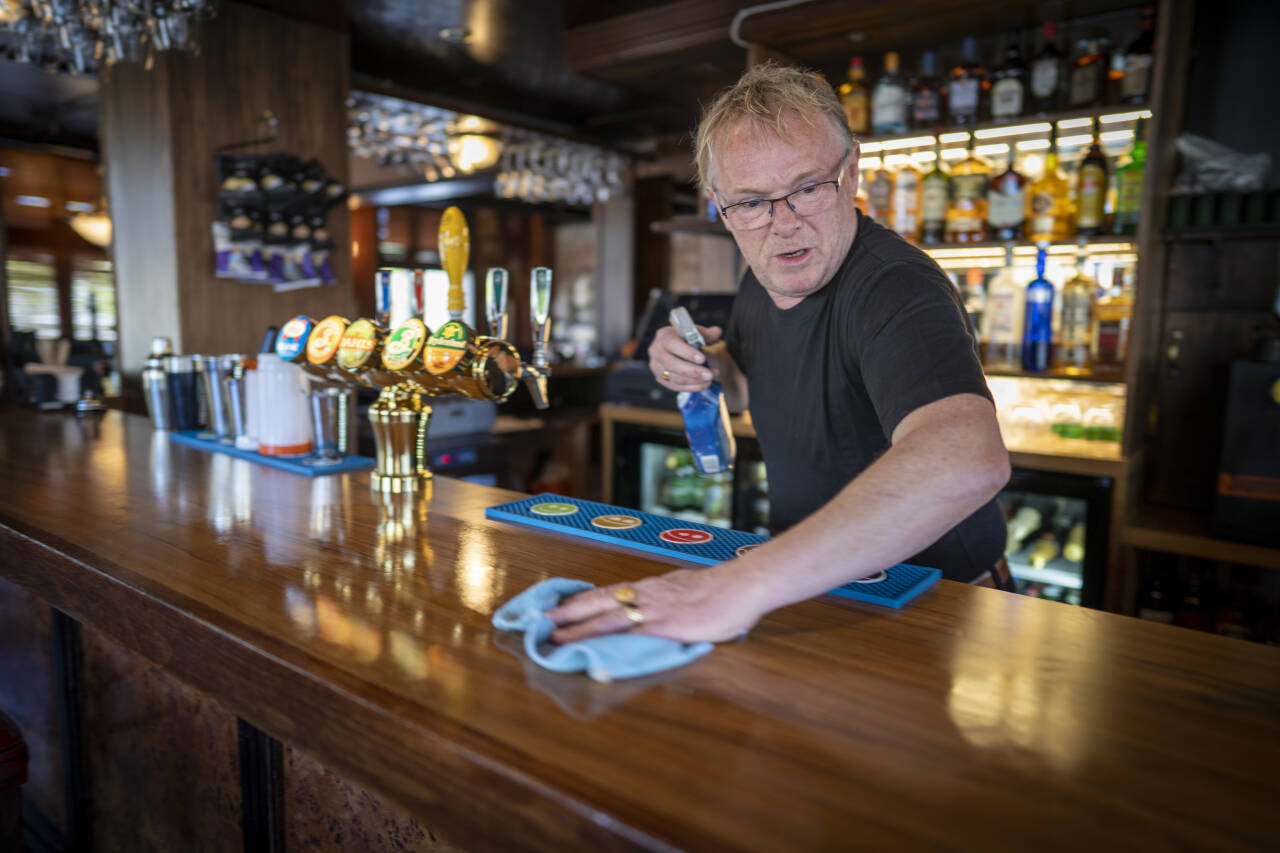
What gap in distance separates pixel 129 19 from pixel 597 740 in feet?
7.99

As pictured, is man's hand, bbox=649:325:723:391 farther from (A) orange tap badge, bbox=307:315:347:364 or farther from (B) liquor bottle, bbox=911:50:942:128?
(B) liquor bottle, bbox=911:50:942:128

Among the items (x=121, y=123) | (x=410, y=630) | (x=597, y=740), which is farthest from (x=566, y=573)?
(x=121, y=123)

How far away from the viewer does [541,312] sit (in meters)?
1.43

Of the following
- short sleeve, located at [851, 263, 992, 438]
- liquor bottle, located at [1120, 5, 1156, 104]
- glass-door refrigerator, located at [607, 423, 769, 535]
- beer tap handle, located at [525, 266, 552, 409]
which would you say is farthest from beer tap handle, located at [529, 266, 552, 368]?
liquor bottle, located at [1120, 5, 1156, 104]

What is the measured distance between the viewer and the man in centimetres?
81

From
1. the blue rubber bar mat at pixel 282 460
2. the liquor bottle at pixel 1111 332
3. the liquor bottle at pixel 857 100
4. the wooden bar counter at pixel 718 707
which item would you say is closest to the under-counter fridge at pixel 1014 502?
the liquor bottle at pixel 1111 332

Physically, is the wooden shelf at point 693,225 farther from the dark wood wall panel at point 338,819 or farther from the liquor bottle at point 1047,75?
the dark wood wall panel at point 338,819

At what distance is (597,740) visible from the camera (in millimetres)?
644

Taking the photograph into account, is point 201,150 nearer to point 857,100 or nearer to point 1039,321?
point 857,100

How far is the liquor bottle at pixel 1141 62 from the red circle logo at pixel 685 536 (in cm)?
198

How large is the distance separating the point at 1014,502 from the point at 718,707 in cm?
235

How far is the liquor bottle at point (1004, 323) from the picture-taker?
2.67 m

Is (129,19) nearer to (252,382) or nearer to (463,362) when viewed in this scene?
(252,382)

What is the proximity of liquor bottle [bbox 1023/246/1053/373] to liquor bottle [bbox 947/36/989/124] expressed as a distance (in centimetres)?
50
